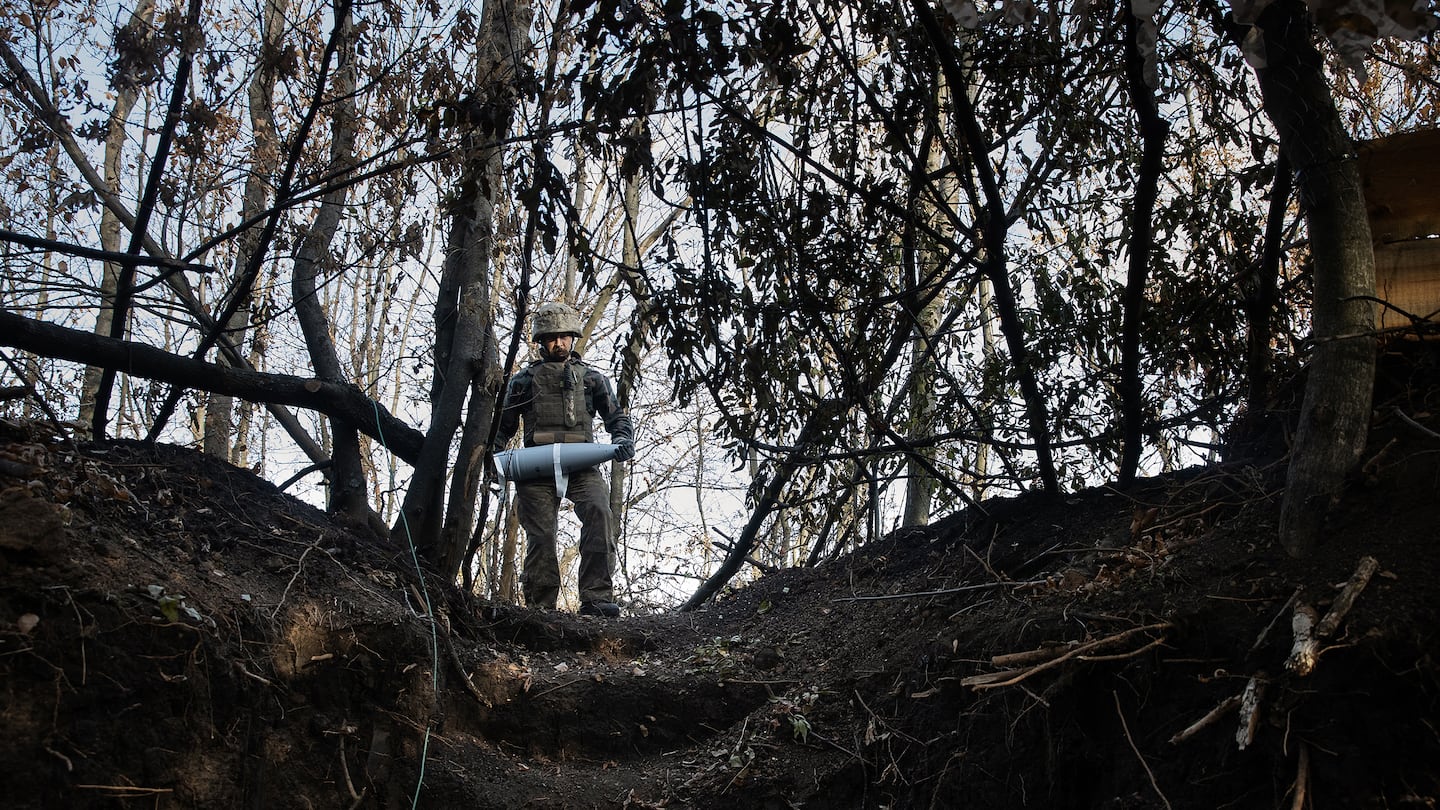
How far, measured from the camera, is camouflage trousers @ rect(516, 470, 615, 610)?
7.04m

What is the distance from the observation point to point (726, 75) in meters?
3.73

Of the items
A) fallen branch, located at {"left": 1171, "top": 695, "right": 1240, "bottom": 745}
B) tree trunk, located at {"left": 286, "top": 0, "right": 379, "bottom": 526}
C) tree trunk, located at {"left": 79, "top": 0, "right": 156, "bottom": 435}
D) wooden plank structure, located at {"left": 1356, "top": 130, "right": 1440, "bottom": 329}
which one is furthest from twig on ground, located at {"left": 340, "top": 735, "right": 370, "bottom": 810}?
tree trunk, located at {"left": 79, "top": 0, "right": 156, "bottom": 435}

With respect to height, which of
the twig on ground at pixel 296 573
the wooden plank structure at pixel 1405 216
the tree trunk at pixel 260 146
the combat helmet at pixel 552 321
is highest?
the tree trunk at pixel 260 146

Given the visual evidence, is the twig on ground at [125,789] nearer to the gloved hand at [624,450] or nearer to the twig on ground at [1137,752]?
the twig on ground at [1137,752]

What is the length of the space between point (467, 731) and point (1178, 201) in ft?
14.0

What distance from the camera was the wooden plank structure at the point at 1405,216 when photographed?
345 cm

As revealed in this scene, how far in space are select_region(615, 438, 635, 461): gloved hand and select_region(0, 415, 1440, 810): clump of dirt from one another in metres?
1.78

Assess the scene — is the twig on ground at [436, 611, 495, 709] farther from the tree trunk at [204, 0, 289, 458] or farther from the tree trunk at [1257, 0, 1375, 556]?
the tree trunk at [1257, 0, 1375, 556]

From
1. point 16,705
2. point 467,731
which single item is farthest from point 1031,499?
point 16,705

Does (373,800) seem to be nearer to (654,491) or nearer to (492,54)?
(492,54)

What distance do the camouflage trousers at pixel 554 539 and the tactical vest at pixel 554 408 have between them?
0.40m

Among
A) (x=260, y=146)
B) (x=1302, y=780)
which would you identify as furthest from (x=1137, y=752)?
(x=260, y=146)

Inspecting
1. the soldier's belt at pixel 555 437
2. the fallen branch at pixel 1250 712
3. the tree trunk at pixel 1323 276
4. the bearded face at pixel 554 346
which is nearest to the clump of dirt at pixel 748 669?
the fallen branch at pixel 1250 712

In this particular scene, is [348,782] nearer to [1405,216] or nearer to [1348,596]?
[1348,596]
